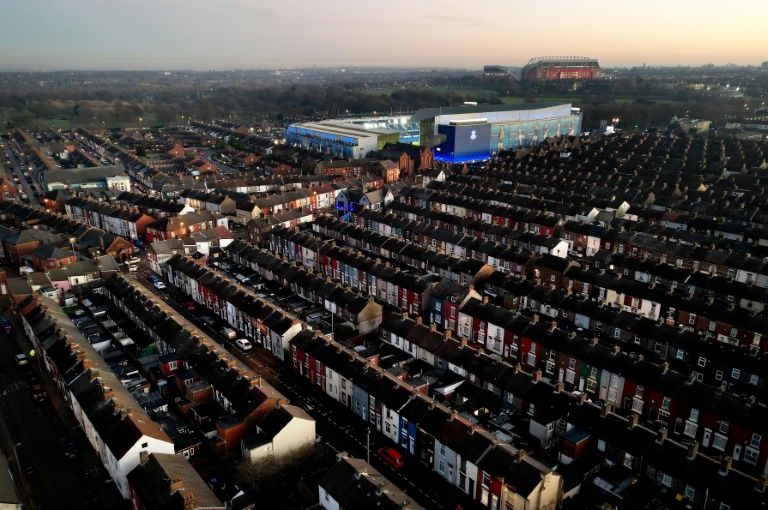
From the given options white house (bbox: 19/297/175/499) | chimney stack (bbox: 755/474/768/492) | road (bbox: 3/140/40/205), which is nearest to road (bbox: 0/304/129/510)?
white house (bbox: 19/297/175/499)

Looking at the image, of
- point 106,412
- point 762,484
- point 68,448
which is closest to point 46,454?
point 68,448

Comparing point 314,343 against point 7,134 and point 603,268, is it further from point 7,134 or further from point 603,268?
point 7,134

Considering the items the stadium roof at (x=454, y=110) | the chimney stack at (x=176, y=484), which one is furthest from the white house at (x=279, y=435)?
the stadium roof at (x=454, y=110)

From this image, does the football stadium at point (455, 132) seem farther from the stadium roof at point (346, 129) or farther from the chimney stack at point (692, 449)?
the chimney stack at point (692, 449)

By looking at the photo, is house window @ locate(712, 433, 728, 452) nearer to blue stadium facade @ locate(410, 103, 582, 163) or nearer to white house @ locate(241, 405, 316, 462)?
white house @ locate(241, 405, 316, 462)

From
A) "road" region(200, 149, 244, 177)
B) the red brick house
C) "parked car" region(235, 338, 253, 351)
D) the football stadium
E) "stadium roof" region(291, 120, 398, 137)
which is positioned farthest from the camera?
"stadium roof" region(291, 120, 398, 137)

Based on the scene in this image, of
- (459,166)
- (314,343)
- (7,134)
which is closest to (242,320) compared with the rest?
(314,343)

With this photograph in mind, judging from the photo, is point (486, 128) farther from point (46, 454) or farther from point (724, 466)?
point (46, 454)
